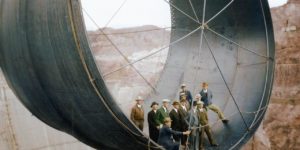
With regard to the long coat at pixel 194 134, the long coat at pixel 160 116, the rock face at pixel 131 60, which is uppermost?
the rock face at pixel 131 60

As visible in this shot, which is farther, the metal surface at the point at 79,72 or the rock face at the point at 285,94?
the rock face at the point at 285,94

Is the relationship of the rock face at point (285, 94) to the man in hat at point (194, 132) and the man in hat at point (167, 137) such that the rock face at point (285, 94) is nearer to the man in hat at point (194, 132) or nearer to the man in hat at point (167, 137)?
the man in hat at point (194, 132)

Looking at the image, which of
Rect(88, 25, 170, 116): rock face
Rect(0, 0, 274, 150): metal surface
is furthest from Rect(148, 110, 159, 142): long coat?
Rect(88, 25, 170, 116): rock face

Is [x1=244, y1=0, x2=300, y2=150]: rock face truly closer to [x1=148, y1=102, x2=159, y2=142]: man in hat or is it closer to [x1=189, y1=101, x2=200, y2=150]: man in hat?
[x1=189, y1=101, x2=200, y2=150]: man in hat

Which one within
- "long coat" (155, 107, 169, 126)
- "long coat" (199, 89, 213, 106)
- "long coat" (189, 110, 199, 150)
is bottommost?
"long coat" (189, 110, 199, 150)

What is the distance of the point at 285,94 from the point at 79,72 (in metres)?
8.62

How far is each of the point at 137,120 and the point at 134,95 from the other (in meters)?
10.7

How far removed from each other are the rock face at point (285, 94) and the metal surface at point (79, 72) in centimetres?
396

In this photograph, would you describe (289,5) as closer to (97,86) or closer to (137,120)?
(137,120)

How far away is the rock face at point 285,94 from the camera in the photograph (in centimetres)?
1266

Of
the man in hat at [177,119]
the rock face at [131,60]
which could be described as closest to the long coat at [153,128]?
the man in hat at [177,119]

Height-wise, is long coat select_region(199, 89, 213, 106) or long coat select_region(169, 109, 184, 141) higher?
long coat select_region(199, 89, 213, 106)

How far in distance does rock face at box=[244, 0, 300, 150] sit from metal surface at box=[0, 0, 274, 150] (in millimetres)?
3964

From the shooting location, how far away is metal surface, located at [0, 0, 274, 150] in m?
5.39
